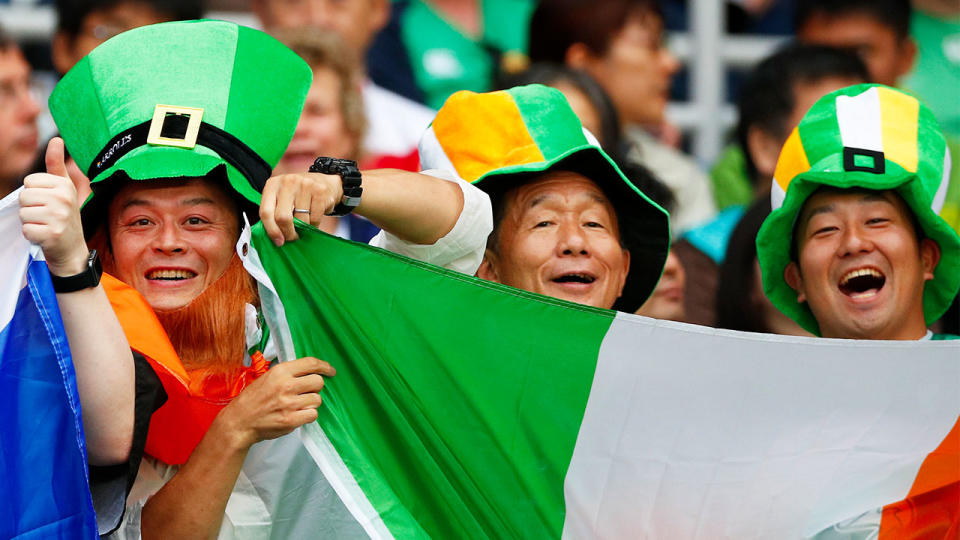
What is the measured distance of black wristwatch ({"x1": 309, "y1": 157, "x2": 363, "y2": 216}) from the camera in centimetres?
296

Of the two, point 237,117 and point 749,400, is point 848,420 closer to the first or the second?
point 749,400

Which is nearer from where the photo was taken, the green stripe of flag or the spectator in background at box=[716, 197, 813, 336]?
the green stripe of flag

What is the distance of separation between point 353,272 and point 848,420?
1.04m

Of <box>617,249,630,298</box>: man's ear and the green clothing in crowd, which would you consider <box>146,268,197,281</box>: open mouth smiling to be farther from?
the green clothing in crowd

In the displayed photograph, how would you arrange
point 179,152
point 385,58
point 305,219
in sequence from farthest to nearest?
point 385,58
point 179,152
point 305,219

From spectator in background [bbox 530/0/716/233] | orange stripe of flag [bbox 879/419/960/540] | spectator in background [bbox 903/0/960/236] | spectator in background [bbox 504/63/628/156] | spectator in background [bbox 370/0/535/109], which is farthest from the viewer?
spectator in background [bbox 903/0/960/236]

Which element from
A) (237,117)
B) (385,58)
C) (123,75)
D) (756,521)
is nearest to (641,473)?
(756,521)

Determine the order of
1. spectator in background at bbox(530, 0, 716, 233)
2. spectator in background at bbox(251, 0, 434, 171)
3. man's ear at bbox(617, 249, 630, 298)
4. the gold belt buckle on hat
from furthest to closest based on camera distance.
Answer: spectator in background at bbox(530, 0, 716, 233) → spectator in background at bbox(251, 0, 434, 171) → man's ear at bbox(617, 249, 630, 298) → the gold belt buckle on hat

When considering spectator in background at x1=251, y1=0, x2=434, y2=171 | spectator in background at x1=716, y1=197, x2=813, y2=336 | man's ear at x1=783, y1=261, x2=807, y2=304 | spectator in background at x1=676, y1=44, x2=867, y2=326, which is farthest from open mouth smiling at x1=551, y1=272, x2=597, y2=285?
spectator in background at x1=251, y1=0, x2=434, y2=171

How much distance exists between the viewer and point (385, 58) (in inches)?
228

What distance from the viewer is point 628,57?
562 centimetres

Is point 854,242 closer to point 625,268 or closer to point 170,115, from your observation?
point 625,268

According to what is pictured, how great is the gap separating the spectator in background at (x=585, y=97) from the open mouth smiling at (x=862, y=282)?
1.27 metres

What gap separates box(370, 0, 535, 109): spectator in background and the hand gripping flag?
10.2 feet
